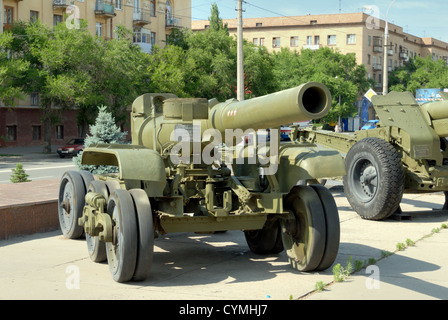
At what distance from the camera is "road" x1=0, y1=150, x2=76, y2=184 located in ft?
77.5

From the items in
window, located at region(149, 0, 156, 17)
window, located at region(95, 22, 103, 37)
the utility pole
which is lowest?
the utility pole

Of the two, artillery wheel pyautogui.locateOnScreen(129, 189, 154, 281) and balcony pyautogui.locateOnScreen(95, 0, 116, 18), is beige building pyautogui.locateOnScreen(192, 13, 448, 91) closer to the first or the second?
balcony pyautogui.locateOnScreen(95, 0, 116, 18)

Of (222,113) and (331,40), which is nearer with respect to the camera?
(222,113)

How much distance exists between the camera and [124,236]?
688 centimetres

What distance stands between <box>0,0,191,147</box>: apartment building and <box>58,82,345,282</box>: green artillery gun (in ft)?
112

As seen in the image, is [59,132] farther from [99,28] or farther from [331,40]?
[331,40]

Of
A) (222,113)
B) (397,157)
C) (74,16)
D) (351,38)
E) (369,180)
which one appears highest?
(351,38)

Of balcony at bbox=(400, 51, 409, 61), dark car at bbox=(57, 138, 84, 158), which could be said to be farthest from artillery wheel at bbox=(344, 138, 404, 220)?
balcony at bbox=(400, 51, 409, 61)

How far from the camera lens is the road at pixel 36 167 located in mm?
23625

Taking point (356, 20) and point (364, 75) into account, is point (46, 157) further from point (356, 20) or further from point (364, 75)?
point (356, 20)

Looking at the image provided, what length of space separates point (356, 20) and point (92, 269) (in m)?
79.9

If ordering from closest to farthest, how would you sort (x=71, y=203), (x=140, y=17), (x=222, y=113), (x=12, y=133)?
(x=222, y=113) < (x=71, y=203) < (x=12, y=133) < (x=140, y=17)

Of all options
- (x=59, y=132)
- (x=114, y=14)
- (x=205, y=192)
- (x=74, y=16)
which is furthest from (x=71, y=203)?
(x=114, y=14)

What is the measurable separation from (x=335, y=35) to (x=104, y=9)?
1712 inches
